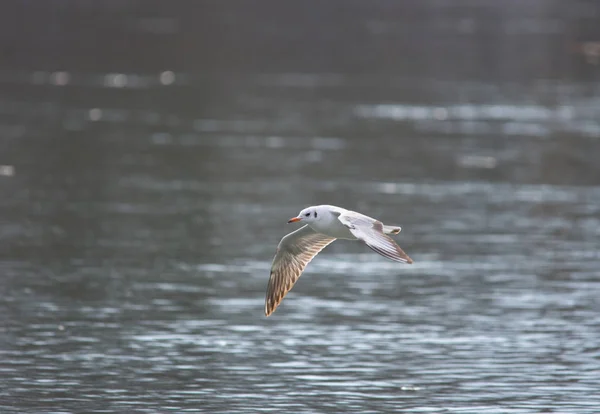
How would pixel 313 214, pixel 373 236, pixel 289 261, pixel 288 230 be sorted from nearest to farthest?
pixel 373 236, pixel 313 214, pixel 289 261, pixel 288 230

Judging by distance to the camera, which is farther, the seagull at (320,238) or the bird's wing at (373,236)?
the seagull at (320,238)

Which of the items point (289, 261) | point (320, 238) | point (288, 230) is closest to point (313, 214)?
point (320, 238)

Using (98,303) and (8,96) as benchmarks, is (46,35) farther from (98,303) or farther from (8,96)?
(98,303)

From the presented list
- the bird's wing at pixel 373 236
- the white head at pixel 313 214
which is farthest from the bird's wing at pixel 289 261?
the bird's wing at pixel 373 236

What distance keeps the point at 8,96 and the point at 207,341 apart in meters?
32.6

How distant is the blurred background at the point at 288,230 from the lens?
2067 centimetres

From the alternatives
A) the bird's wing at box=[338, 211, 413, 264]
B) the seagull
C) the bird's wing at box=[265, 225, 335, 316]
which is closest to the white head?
the seagull

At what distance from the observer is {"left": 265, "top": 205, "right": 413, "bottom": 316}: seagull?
1596cm

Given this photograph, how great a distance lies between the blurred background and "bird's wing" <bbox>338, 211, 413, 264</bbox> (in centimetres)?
320

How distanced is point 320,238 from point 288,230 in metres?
12.7

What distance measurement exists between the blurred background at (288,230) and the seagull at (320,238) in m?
1.69

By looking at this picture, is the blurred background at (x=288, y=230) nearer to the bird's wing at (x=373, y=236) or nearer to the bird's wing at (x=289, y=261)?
the bird's wing at (x=289, y=261)

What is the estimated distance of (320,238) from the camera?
63.1ft

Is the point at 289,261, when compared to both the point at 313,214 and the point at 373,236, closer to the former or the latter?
the point at 313,214
